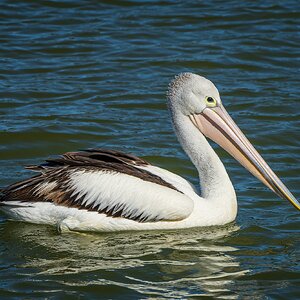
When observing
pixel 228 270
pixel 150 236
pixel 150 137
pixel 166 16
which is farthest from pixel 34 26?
pixel 228 270

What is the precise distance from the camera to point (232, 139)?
23.4 ft

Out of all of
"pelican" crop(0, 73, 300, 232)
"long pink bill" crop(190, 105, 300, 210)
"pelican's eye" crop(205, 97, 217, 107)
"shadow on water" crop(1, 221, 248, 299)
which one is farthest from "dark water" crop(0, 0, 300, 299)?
"pelican's eye" crop(205, 97, 217, 107)

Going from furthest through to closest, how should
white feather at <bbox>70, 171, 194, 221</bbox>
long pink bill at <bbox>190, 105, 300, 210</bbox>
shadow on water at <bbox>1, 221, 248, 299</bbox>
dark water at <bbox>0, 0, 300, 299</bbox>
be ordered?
long pink bill at <bbox>190, 105, 300, 210</bbox>, white feather at <bbox>70, 171, 194, 221</bbox>, dark water at <bbox>0, 0, 300, 299</bbox>, shadow on water at <bbox>1, 221, 248, 299</bbox>

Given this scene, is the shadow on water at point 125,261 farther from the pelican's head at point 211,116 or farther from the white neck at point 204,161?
the pelican's head at point 211,116

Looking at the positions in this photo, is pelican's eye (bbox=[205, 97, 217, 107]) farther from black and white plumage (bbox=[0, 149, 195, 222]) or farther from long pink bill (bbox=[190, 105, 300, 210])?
black and white plumage (bbox=[0, 149, 195, 222])

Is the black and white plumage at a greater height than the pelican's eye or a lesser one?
lesser

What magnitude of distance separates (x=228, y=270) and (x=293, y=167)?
2360mm

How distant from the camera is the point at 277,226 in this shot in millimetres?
7164

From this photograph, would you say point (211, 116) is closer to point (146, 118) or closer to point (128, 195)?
point (128, 195)

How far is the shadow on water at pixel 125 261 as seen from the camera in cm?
598

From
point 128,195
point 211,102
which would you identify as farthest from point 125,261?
point 211,102

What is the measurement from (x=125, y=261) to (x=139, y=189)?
2.26ft

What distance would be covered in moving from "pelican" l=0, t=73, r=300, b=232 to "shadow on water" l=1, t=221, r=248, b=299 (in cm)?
11

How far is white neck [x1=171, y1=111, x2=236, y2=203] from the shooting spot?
7121mm
